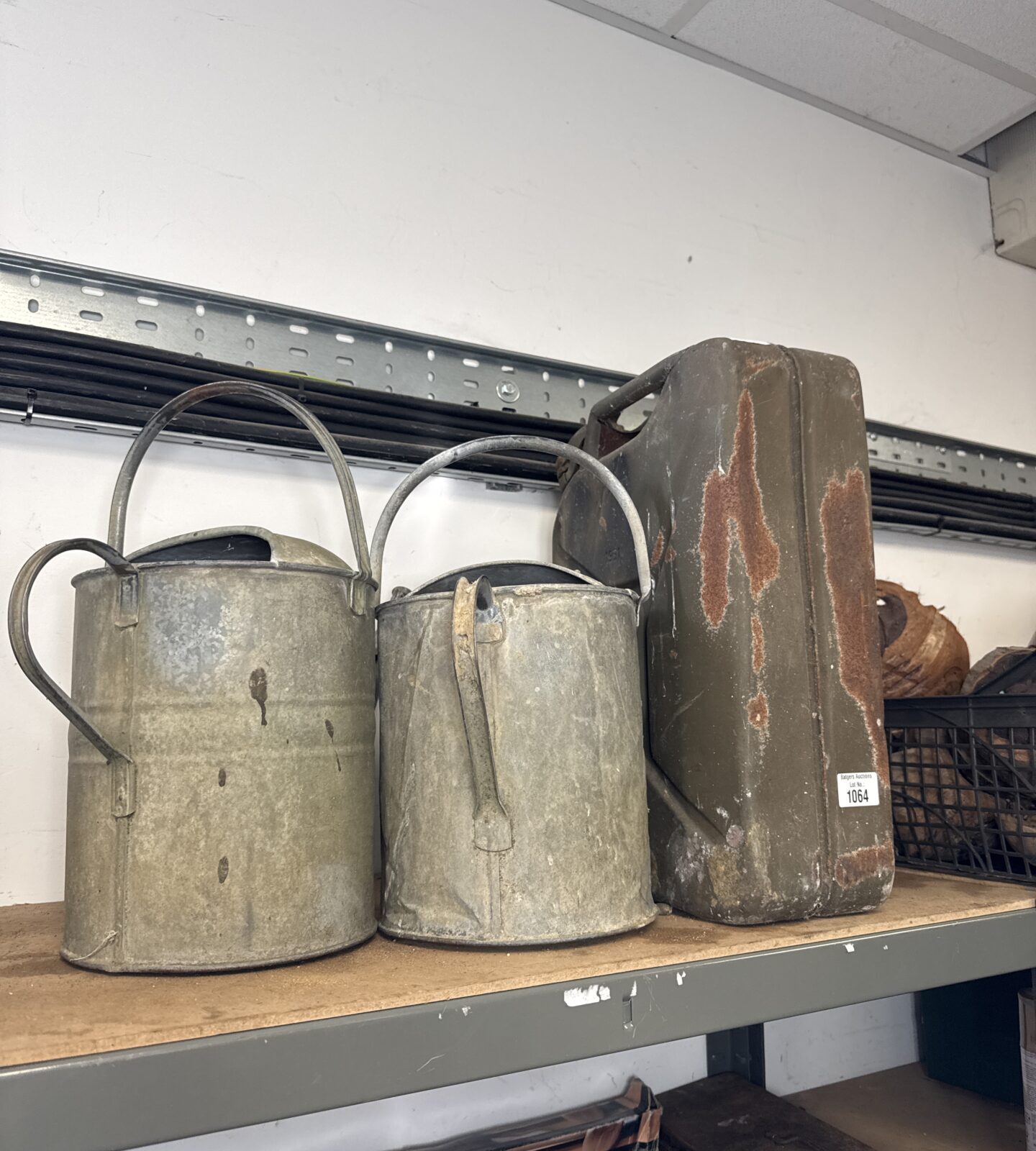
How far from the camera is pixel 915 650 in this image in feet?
4.99

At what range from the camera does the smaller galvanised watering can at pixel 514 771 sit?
2.82 feet

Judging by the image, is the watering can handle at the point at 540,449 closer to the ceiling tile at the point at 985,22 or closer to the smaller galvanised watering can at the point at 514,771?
the smaller galvanised watering can at the point at 514,771

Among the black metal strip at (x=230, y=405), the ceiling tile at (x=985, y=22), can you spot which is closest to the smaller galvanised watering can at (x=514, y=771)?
the black metal strip at (x=230, y=405)

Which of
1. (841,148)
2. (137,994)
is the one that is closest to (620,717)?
(137,994)

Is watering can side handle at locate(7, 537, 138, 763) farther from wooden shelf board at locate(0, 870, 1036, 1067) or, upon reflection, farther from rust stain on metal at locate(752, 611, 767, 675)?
rust stain on metal at locate(752, 611, 767, 675)

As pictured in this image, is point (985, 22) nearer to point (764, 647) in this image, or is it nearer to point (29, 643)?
point (764, 647)

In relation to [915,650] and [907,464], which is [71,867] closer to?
[915,650]

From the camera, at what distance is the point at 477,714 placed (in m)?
0.83

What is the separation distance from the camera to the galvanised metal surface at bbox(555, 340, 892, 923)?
0.94 m

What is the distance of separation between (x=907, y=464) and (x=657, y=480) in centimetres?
100

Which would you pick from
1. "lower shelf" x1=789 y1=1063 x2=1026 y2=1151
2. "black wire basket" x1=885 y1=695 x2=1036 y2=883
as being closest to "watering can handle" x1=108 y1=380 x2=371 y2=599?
"black wire basket" x1=885 y1=695 x2=1036 y2=883

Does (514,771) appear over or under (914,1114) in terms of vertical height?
over

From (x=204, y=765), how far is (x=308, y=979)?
0.20 meters

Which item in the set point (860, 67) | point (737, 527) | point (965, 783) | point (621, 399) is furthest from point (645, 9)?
point (965, 783)
